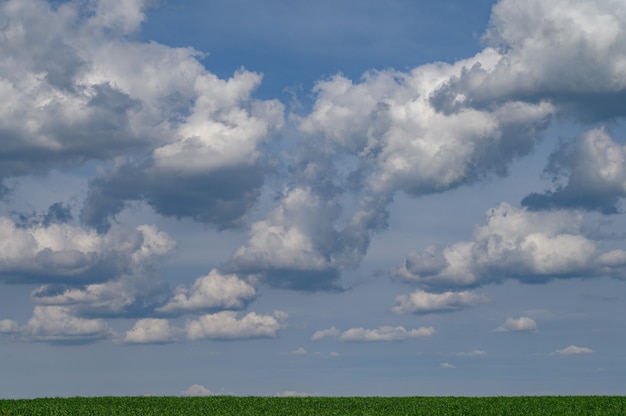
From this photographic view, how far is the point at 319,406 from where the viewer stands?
52062mm

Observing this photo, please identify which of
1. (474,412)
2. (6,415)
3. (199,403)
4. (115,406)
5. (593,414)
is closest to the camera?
(6,415)

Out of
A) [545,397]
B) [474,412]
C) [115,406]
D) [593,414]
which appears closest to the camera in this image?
[593,414]

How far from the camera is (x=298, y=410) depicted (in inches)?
1889

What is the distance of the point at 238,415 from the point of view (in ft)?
150

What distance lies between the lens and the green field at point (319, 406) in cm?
4709

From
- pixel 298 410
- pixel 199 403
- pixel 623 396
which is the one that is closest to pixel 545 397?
pixel 623 396

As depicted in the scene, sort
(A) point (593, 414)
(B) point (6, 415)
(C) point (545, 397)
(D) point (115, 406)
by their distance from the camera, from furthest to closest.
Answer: (C) point (545, 397), (D) point (115, 406), (A) point (593, 414), (B) point (6, 415)

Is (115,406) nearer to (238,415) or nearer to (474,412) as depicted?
(238,415)

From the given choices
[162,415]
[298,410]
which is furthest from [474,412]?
[162,415]

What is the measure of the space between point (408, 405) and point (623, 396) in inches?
670

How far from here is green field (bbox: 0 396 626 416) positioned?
155 ft

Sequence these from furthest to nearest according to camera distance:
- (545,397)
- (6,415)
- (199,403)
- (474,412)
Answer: (545,397)
(199,403)
(474,412)
(6,415)

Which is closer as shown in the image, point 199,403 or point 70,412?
point 70,412

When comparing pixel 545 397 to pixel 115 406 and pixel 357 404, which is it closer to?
pixel 357 404
